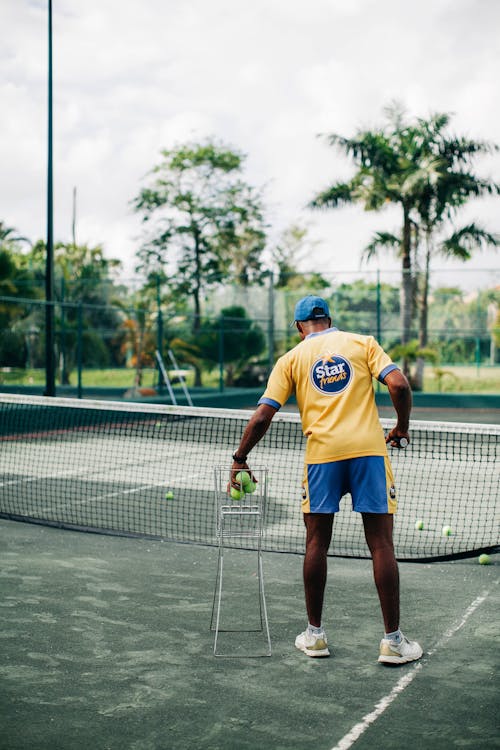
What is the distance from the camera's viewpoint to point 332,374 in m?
4.48

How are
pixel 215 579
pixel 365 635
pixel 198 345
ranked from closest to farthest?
pixel 365 635 < pixel 215 579 < pixel 198 345

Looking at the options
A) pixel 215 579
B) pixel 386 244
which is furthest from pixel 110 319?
pixel 215 579

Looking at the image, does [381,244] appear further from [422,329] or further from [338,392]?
[338,392]

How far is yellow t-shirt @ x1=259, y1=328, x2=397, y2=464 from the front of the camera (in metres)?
4.43

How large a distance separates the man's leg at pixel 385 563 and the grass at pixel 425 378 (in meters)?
20.7

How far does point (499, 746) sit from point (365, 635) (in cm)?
143

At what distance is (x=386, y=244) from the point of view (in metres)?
27.3

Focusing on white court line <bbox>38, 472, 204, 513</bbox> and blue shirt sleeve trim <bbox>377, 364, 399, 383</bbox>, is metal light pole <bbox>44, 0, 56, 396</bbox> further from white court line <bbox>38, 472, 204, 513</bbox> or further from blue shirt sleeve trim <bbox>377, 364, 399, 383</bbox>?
blue shirt sleeve trim <bbox>377, 364, 399, 383</bbox>

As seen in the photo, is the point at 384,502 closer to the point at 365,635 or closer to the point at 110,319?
the point at 365,635

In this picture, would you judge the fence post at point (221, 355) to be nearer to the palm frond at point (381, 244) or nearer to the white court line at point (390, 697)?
the palm frond at point (381, 244)

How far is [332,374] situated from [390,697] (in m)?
1.52

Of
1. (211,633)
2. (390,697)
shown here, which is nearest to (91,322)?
(211,633)

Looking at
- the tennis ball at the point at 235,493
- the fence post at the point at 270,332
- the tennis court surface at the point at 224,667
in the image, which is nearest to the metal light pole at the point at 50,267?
the fence post at the point at 270,332

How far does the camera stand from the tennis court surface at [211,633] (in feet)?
12.2
